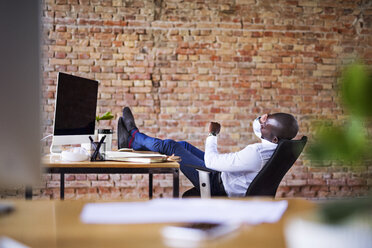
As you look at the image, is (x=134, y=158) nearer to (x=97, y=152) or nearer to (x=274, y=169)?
(x=97, y=152)

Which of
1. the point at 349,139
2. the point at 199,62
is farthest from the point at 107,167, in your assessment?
the point at 199,62

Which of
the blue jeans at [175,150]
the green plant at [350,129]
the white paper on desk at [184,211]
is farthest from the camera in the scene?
the blue jeans at [175,150]

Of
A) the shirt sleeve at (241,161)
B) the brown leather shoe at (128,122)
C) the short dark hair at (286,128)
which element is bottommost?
the shirt sleeve at (241,161)

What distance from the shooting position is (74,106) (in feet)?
8.05

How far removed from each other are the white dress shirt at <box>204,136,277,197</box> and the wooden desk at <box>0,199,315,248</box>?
4.84 feet

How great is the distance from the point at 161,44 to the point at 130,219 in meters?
3.79

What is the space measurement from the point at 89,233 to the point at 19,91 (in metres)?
0.26

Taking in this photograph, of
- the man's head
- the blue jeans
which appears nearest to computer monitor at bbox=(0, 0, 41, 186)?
the man's head

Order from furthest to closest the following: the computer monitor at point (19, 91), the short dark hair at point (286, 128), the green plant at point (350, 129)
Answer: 1. the short dark hair at point (286, 128)
2. the computer monitor at point (19, 91)
3. the green plant at point (350, 129)

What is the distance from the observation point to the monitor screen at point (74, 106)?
7.50 ft

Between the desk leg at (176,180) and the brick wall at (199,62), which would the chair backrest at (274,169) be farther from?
the brick wall at (199,62)

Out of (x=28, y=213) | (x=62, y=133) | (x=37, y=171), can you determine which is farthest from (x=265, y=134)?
(x=37, y=171)

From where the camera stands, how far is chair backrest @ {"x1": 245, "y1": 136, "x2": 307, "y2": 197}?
208cm

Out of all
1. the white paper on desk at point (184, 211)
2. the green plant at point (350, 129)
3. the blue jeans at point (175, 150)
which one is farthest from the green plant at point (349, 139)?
the blue jeans at point (175, 150)
